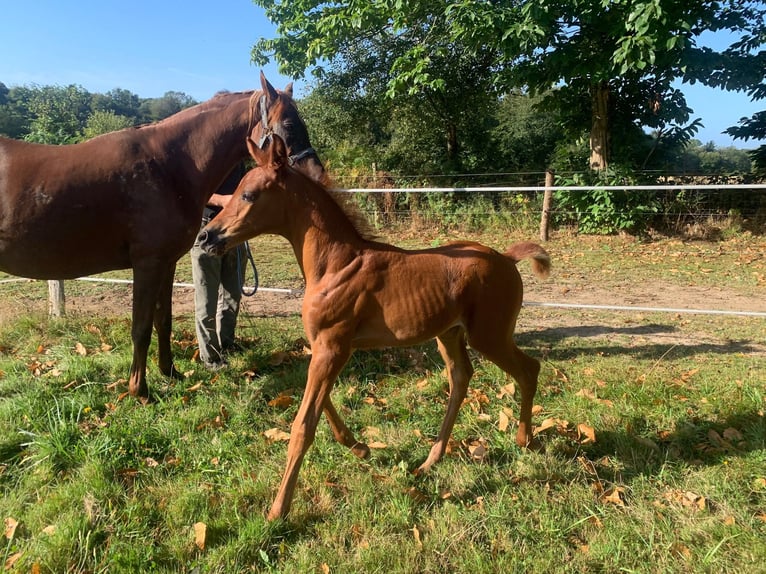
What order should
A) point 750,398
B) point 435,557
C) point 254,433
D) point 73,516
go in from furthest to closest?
point 750,398 < point 254,433 < point 73,516 < point 435,557

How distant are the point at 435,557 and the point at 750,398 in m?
2.71

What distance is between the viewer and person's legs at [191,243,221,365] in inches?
158

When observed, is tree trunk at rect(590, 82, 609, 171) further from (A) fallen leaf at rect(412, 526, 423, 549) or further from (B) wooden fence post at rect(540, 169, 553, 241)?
(A) fallen leaf at rect(412, 526, 423, 549)

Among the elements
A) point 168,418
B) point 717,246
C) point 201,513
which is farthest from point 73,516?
point 717,246

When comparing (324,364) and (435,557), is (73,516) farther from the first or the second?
(435,557)

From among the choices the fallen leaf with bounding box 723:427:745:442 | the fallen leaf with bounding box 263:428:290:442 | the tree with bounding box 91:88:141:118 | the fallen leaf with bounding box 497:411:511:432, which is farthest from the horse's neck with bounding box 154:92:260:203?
the tree with bounding box 91:88:141:118

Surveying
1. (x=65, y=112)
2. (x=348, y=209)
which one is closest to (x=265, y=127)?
(x=348, y=209)

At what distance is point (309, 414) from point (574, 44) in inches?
384

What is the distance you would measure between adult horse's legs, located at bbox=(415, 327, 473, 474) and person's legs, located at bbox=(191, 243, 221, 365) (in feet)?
7.31

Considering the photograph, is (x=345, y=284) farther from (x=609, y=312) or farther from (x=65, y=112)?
(x=65, y=112)

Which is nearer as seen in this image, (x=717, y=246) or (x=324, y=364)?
(x=324, y=364)

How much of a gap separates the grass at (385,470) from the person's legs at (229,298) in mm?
237

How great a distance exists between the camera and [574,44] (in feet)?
30.1

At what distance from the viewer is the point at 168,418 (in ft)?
10.3
